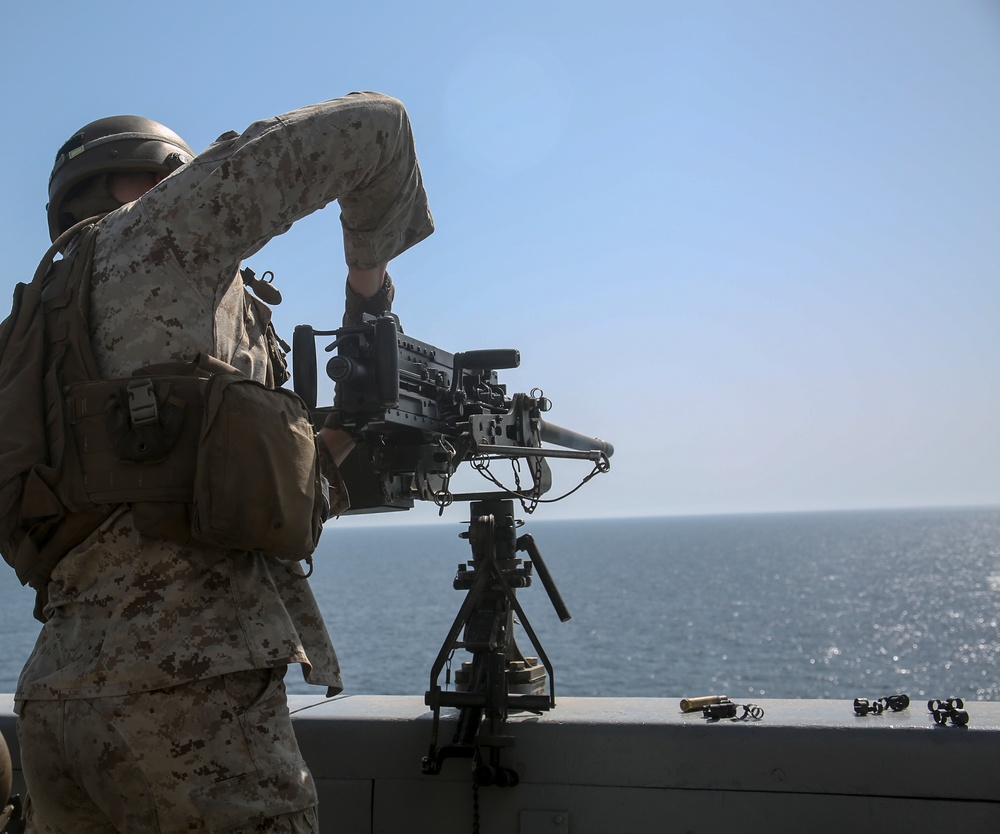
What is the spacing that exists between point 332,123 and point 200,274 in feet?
1.50

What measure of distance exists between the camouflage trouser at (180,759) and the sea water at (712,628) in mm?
2331

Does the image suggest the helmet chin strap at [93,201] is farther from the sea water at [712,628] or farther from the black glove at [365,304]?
the sea water at [712,628]

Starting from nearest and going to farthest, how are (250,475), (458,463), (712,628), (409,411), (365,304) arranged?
1. (250,475)
2. (365,304)
3. (409,411)
4. (458,463)
5. (712,628)

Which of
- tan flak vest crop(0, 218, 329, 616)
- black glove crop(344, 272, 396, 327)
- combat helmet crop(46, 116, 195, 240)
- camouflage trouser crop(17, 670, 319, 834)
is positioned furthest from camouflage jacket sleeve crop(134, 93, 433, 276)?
camouflage trouser crop(17, 670, 319, 834)

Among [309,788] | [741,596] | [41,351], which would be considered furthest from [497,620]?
[741,596]

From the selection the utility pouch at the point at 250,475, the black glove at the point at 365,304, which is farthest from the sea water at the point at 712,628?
the utility pouch at the point at 250,475

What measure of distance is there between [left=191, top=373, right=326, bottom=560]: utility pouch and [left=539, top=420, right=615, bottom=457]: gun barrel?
2539 millimetres

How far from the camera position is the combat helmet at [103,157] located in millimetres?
2719

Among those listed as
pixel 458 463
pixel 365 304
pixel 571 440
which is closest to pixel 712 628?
pixel 571 440

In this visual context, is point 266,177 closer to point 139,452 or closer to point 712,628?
point 139,452

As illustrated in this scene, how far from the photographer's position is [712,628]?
46.3 m

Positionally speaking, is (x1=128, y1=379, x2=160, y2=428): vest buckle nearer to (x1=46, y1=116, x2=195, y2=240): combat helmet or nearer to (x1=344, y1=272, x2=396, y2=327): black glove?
(x1=46, y1=116, x2=195, y2=240): combat helmet

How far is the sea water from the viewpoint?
1156 inches

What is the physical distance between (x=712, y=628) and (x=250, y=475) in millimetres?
46044
